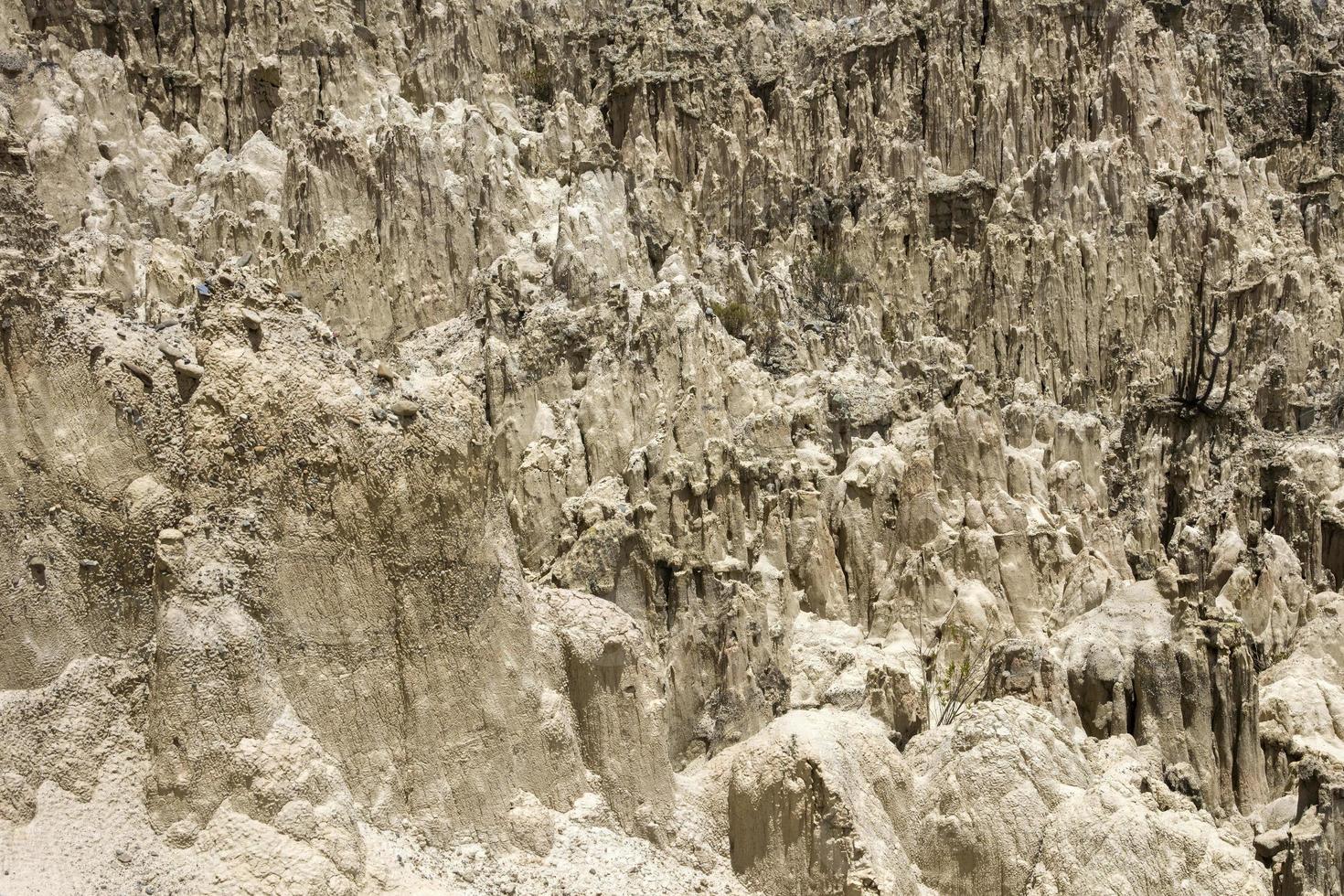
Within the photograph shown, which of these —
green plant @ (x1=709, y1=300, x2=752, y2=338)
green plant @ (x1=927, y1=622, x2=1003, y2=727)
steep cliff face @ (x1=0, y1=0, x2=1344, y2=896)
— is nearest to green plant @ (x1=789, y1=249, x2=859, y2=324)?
steep cliff face @ (x1=0, y1=0, x2=1344, y2=896)

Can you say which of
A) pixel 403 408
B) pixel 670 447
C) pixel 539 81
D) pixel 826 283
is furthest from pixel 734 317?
pixel 403 408

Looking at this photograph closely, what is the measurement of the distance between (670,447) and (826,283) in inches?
459

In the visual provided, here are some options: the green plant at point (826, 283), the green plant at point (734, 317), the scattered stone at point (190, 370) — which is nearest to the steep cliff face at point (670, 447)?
the scattered stone at point (190, 370)

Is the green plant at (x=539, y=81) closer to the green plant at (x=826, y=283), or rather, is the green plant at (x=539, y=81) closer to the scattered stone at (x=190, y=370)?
the green plant at (x=826, y=283)

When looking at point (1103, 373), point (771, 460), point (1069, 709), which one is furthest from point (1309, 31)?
point (1069, 709)

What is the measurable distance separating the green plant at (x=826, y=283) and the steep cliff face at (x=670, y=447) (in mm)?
165

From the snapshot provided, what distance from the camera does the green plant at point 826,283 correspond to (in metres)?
31.1

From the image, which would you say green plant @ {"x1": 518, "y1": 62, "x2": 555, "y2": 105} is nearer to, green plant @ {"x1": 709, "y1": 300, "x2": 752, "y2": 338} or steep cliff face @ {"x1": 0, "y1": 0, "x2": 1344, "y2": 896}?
steep cliff face @ {"x1": 0, "y1": 0, "x2": 1344, "y2": 896}

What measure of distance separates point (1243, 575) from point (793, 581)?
8.29 metres

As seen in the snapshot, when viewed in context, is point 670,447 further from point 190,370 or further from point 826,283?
point 190,370

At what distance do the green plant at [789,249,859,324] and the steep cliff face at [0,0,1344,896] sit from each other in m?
0.16

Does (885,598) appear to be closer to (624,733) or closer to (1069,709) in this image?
(1069,709)

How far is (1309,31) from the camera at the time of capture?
4178 centimetres

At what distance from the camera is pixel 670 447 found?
872 inches
